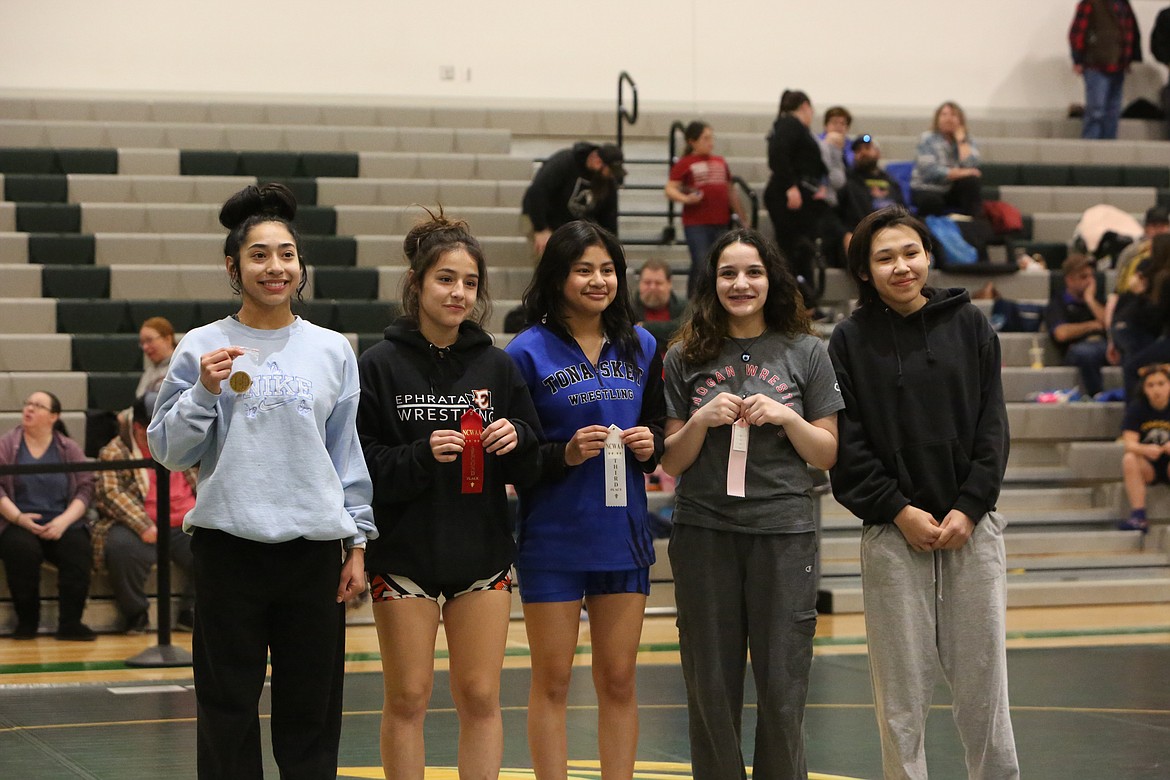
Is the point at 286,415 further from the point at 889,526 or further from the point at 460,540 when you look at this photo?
the point at 889,526

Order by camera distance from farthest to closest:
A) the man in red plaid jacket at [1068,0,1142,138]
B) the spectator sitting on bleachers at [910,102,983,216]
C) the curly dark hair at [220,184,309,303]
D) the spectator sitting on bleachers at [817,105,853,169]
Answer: the man in red plaid jacket at [1068,0,1142,138] → the spectator sitting on bleachers at [910,102,983,216] → the spectator sitting on bleachers at [817,105,853,169] → the curly dark hair at [220,184,309,303]

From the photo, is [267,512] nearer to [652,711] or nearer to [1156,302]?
[652,711]

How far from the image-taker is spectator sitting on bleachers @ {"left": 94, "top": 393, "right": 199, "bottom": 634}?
7.99 meters

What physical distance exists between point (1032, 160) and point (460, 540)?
11368mm

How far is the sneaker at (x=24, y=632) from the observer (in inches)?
307

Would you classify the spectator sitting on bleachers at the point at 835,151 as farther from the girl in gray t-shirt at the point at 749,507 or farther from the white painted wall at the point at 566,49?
the girl in gray t-shirt at the point at 749,507

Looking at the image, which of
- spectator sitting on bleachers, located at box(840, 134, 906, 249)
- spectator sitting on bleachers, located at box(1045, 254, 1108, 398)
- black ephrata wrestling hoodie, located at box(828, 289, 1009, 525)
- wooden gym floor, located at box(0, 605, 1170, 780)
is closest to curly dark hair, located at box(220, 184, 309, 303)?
black ephrata wrestling hoodie, located at box(828, 289, 1009, 525)

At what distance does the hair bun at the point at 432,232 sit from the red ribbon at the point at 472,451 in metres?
0.50

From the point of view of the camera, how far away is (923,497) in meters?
4.04

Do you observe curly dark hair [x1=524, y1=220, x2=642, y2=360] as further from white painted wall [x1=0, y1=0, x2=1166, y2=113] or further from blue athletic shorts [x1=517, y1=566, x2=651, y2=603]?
white painted wall [x1=0, y1=0, x2=1166, y2=113]

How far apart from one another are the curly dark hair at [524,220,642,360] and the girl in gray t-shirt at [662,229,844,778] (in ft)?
0.69

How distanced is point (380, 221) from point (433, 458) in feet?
27.7

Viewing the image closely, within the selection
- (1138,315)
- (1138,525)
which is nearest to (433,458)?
(1138,525)

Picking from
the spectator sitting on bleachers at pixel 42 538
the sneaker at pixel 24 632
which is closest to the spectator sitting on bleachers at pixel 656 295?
the spectator sitting on bleachers at pixel 42 538
